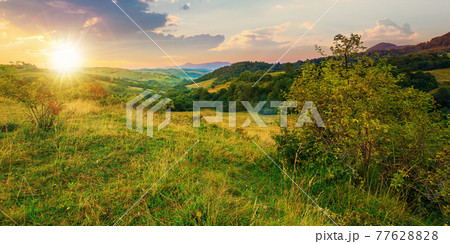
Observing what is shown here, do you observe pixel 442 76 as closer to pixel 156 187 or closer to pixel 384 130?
pixel 384 130

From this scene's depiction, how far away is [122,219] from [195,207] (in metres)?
Answer: 1.31

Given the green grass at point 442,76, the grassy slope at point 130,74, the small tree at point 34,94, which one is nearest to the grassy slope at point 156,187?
the small tree at point 34,94

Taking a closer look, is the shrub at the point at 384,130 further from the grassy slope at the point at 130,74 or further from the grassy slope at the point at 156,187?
the grassy slope at the point at 130,74

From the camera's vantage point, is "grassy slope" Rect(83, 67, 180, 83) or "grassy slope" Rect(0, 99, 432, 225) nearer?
"grassy slope" Rect(0, 99, 432, 225)

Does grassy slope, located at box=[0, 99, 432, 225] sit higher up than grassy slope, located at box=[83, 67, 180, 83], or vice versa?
grassy slope, located at box=[83, 67, 180, 83]

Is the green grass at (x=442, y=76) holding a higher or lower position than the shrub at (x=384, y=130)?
higher

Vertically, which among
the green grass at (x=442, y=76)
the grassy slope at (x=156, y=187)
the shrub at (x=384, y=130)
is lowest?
the grassy slope at (x=156, y=187)

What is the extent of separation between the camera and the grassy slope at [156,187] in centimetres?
383

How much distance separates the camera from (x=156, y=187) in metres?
4.63

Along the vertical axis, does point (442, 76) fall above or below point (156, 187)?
above

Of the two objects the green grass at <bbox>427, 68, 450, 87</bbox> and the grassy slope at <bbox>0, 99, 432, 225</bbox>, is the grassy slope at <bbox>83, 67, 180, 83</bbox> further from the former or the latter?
the green grass at <bbox>427, 68, 450, 87</bbox>

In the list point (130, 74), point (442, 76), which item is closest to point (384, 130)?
point (442, 76)

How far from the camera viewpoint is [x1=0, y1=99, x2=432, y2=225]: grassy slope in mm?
3830

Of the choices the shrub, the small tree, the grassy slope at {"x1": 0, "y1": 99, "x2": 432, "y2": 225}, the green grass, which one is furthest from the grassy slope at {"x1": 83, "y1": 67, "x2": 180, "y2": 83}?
the green grass
